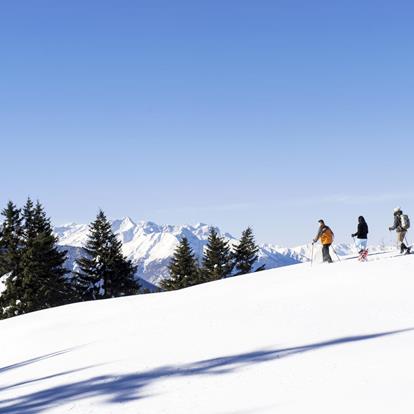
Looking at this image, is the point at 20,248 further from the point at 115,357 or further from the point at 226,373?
the point at 226,373

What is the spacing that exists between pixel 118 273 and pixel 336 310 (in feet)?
132

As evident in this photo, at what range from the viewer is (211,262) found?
58.2 m

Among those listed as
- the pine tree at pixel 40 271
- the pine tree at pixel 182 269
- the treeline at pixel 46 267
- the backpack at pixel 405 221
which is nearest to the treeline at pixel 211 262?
the pine tree at pixel 182 269

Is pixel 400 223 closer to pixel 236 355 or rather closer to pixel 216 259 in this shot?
pixel 236 355

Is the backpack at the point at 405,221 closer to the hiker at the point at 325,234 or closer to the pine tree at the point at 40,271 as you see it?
the hiker at the point at 325,234

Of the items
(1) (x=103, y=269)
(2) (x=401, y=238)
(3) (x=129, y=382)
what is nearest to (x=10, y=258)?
(1) (x=103, y=269)

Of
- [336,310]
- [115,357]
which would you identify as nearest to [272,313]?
[336,310]

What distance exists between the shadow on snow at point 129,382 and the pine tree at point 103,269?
41.7 meters

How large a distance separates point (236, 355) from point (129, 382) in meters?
2.13

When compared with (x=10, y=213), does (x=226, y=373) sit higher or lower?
lower

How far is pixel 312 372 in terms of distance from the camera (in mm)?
7980

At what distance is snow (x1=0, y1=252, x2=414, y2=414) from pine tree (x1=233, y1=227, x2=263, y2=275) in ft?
142

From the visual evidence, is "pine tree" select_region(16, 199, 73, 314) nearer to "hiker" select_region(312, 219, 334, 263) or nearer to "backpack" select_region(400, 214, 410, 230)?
"hiker" select_region(312, 219, 334, 263)

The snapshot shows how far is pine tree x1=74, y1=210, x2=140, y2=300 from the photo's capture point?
50312 mm
